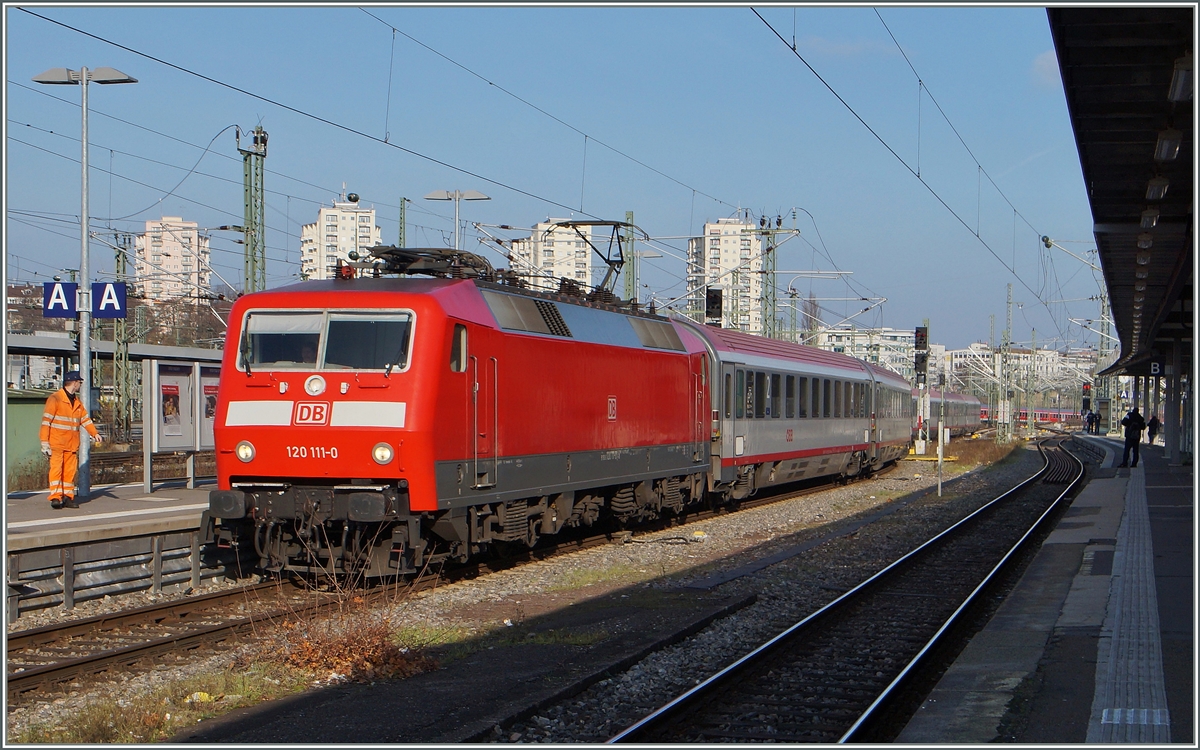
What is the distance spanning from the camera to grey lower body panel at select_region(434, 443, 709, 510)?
1166cm

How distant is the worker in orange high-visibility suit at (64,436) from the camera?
48.5 feet

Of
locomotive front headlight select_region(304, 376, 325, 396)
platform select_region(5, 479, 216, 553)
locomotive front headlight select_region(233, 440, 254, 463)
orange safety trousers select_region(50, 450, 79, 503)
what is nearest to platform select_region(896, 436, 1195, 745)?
locomotive front headlight select_region(304, 376, 325, 396)

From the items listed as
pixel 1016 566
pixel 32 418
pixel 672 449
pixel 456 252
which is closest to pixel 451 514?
pixel 456 252

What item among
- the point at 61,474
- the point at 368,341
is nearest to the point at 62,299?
the point at 61,474

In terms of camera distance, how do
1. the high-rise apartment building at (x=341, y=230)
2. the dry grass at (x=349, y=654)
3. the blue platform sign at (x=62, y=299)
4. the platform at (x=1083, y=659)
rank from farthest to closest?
the high-rise apartment building at (x=341, y=230) → the blue platform sign at (x=62, y=299) → the dry grass at (x=349, y=654) → the platform at (x=1083, y=659)

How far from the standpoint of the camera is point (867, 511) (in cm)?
2331

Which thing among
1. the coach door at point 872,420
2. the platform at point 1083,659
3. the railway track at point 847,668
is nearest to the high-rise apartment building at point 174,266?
the coach door at point 872,420

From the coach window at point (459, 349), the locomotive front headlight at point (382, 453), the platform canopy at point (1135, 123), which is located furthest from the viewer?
the coach window at point (459, 349)

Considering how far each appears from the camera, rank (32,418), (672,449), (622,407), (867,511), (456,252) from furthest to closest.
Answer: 1. (867,511)
2. (32,418)
3. (672,449)
4. (622,407)
5. (456,252)

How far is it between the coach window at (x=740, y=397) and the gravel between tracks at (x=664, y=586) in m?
2.04

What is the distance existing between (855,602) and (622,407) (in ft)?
16.0

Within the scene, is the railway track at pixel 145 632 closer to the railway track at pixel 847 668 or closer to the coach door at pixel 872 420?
the railway track at pixel 847 668

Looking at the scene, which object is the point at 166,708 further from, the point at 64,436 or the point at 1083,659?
the point at 64,436

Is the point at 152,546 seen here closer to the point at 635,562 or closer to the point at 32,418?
the point at 635,562
